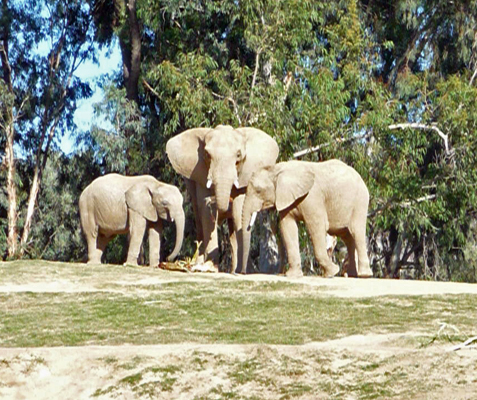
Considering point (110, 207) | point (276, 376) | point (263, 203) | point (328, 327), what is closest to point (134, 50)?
point (110, 207)

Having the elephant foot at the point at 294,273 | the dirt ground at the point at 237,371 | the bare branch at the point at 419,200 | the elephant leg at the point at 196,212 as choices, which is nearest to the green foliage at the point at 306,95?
the bare branch at the point at 419,200

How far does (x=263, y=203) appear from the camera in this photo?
18.4 metres

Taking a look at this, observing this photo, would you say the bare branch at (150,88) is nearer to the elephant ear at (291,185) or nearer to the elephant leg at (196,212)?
the elephant leg at (196,212)

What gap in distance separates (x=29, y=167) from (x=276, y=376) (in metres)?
22.5

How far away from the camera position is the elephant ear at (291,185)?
59.3ft

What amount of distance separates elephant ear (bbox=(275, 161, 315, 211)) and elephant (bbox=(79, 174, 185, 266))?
2.75 metres

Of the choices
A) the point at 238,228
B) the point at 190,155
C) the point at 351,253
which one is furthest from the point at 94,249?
the point at 351,253

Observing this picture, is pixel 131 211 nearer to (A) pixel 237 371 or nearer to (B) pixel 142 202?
(B) pixel 142 202

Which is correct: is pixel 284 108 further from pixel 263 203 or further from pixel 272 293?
pixel 272 293

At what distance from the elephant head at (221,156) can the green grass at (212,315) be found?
2.78 meters

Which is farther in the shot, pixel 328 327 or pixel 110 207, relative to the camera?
pixel 110 207

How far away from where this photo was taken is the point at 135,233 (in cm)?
2069

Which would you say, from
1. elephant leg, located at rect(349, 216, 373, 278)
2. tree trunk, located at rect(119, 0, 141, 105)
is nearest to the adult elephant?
elephant leg, located at rect(349, 216, 373, 278)

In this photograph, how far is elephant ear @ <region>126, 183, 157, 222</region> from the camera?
20594 millimetres
